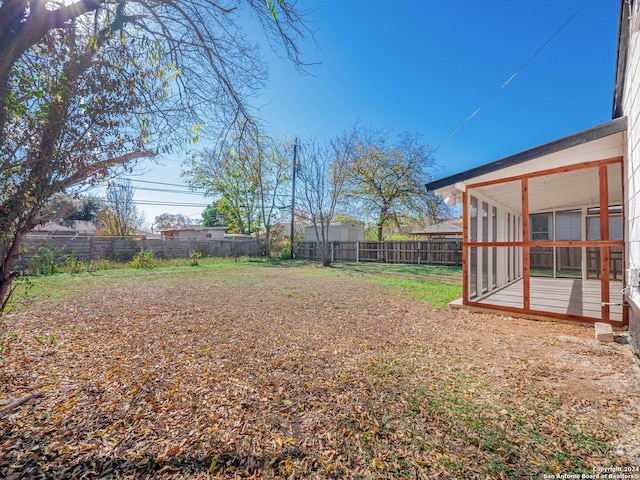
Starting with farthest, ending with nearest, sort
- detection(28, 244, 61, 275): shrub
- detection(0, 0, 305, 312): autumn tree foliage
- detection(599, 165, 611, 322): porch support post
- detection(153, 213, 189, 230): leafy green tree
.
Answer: detection(153, 213, 189, 230): leafy green tree < detection(28, 244, 61, 275): shrub < detection(599, 165, 611, 322): porch support post < detection(0, 0, 305, 312): autumn tree foliage

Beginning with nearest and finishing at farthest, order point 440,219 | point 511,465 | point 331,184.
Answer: point 511,465
point 331,184
point 440,219

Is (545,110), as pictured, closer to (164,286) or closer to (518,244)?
(518,244)

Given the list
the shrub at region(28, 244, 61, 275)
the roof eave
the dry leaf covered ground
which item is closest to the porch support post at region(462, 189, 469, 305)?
the dry leaf covered ground

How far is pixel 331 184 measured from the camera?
15.4m

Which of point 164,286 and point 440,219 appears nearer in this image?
point 164,286

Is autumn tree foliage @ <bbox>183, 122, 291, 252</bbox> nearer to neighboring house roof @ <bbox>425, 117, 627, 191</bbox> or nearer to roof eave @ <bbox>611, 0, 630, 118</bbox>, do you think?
neighboring house roof @ <bbox>425, 117, 627, 191</bbox>

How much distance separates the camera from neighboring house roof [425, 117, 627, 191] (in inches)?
133

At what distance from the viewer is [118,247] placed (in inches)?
508

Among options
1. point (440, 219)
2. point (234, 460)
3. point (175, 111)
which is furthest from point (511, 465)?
point (440, 219)

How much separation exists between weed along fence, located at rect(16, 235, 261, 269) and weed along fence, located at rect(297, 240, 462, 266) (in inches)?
191

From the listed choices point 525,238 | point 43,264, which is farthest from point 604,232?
point 43,264

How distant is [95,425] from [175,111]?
2746mm

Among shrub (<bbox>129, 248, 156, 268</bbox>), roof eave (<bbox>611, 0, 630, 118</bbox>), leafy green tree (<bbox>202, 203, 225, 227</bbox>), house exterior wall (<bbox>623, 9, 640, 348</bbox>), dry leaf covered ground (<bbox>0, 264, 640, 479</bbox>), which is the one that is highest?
leafy green tree (<bbox>202, 203, 225, 227</bbox>)

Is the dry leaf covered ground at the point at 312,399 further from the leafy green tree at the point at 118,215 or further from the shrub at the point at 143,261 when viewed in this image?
the leafy green tree at the point at 118,215
